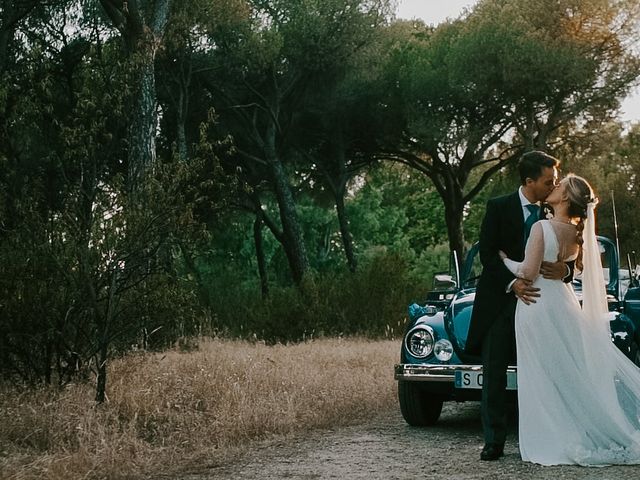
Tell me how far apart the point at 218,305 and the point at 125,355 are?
1060 centimetres

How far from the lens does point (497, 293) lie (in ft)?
20.9

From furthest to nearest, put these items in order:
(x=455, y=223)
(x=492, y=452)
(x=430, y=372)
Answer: (x=455, y=223) < (x=430, y=372) < (x=492, y=452)

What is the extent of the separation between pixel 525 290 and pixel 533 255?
0.74ft

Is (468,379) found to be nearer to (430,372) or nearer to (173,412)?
(430,372)

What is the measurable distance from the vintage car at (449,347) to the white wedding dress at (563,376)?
3.07ft

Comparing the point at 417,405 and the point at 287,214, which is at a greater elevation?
the point at 287,214

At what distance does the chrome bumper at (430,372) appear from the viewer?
7543 mm

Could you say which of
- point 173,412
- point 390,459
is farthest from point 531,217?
point 173,412

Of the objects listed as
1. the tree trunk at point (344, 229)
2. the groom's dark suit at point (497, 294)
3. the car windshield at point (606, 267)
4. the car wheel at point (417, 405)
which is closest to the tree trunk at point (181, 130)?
the tree trunk at point (344, 229)

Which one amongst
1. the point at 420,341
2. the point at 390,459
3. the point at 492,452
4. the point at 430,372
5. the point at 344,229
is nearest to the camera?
the point at 492,452

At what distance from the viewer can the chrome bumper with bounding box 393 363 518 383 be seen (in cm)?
754

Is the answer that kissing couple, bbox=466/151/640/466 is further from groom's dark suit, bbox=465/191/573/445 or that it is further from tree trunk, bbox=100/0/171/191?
tree trunk, bbox=100/0/171/191

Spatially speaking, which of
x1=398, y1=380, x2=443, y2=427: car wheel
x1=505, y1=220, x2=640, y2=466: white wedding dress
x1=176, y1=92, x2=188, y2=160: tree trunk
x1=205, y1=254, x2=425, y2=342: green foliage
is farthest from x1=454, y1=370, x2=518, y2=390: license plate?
x1=176, y1=92, x2=188, y2=160: tree trunk

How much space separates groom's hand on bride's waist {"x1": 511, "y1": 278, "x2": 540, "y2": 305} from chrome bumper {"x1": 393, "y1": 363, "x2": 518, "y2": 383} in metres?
1.31
